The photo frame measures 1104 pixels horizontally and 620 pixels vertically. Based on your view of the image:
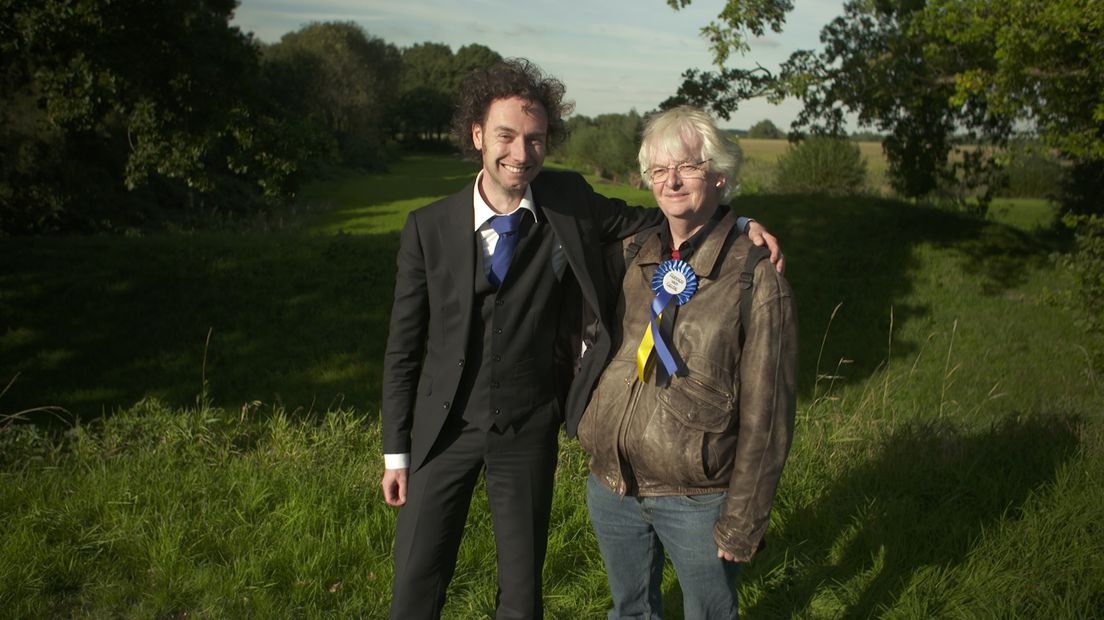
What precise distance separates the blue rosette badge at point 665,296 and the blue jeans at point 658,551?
411 millimetres

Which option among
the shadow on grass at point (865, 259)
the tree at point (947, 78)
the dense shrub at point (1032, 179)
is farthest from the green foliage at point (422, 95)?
the tree at point (947, 78)

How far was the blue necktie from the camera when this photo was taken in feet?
8.85

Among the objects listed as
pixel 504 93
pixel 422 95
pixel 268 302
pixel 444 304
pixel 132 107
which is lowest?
pixel 268 302

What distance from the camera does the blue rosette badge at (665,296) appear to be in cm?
241

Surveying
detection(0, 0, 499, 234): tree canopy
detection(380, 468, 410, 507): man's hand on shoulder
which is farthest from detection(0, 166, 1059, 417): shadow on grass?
detection(380, 468, 410, 507): man's hand on shoulder

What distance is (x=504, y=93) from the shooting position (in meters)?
2.62

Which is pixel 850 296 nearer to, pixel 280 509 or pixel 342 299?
pixel 342 299

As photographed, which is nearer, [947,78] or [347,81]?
[947,78]

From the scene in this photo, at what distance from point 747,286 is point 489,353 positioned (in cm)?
87

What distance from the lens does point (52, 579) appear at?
11.1 feet

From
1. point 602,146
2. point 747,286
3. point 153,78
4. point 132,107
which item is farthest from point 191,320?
point 747,286

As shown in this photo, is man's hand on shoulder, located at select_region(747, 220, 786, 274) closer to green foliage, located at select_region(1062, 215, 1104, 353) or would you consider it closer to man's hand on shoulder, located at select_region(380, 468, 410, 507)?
man's hand on shoulder, located at select_region(380, 468, 410, 507)

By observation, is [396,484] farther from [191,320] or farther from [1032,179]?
[1032,179]

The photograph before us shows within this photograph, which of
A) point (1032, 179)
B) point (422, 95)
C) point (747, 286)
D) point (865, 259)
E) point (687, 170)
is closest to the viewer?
point (747, 286)
